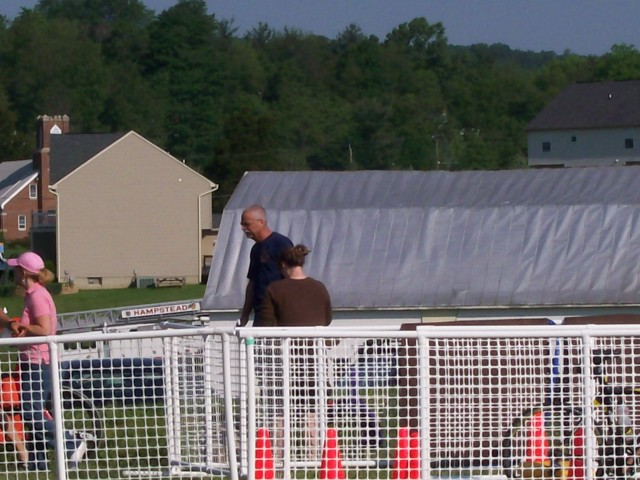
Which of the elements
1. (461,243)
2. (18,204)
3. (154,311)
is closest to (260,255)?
(461,243)

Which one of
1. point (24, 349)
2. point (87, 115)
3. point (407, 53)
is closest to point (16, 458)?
point (24, 349)

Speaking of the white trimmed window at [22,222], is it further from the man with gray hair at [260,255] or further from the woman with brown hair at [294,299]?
the woman with brown hair at [294,299]

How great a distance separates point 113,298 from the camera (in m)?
56.0

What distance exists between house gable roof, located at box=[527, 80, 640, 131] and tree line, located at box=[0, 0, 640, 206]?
1230cm

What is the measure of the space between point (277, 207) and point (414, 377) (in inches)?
727

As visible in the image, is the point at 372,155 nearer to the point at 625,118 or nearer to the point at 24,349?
the point at 625,118

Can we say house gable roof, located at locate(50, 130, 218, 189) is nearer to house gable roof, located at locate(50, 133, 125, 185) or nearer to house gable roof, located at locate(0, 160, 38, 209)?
house gable roof, located at locate(50, 133, 125, 185)

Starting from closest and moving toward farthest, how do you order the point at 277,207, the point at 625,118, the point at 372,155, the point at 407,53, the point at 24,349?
the point at 24,349 < the point at 277,207 < the point at 625,118 < the point at 372,155 < the point at 407,53

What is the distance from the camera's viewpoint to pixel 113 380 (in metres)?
7.37

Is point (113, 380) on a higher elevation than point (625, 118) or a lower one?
lower

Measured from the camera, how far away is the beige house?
64375 mm

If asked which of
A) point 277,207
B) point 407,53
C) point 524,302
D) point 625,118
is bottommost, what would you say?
point 524,302

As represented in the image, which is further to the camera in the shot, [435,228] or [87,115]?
[87,115]

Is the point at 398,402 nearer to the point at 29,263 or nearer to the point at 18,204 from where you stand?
the point at 29,263
